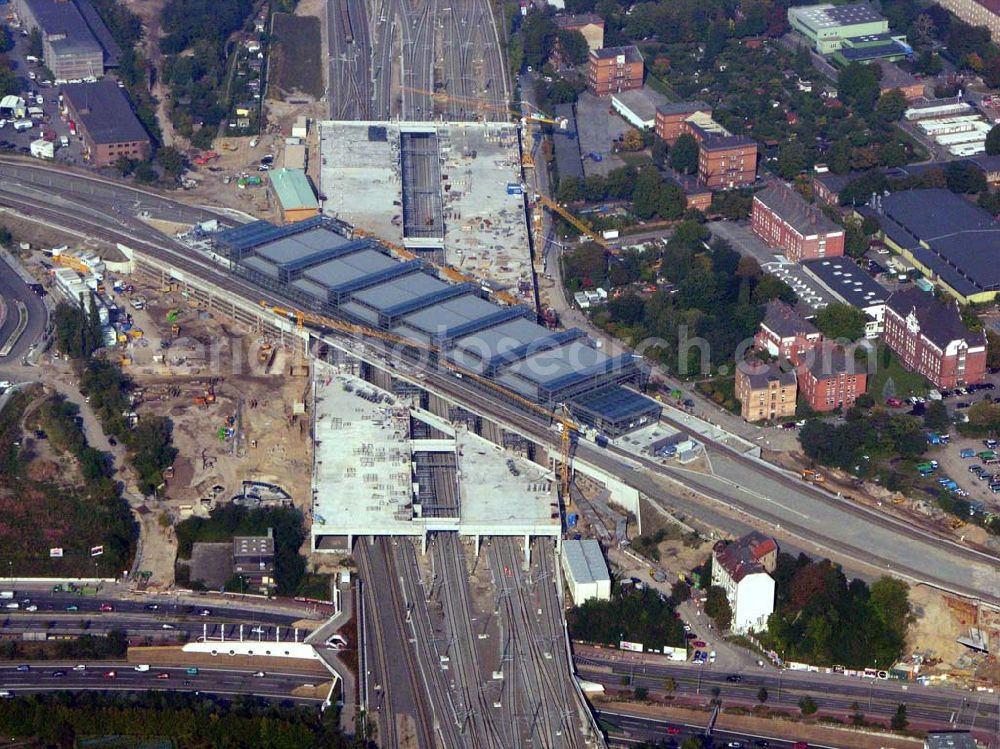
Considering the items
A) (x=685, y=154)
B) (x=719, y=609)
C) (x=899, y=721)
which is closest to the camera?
(x=899, y=721)

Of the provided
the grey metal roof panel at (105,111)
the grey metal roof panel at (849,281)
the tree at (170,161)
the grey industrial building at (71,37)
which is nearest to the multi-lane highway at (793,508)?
the grey metal roof panel at (849,281)

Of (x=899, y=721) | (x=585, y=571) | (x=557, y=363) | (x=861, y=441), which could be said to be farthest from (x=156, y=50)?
(x=899, y=721)

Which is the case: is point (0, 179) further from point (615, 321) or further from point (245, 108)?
point (615, 321)

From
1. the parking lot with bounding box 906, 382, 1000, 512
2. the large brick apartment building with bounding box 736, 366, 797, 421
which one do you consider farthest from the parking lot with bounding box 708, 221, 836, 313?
the parking lot with bounding box 906, 382, 1000, 512

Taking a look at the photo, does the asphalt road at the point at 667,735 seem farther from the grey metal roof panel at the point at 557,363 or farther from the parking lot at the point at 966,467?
the grey metal roof panel at the point at 557,363

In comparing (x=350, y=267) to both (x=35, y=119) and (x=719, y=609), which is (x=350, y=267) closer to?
(x=35, y=119)

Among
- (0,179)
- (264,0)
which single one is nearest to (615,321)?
(0,179)
